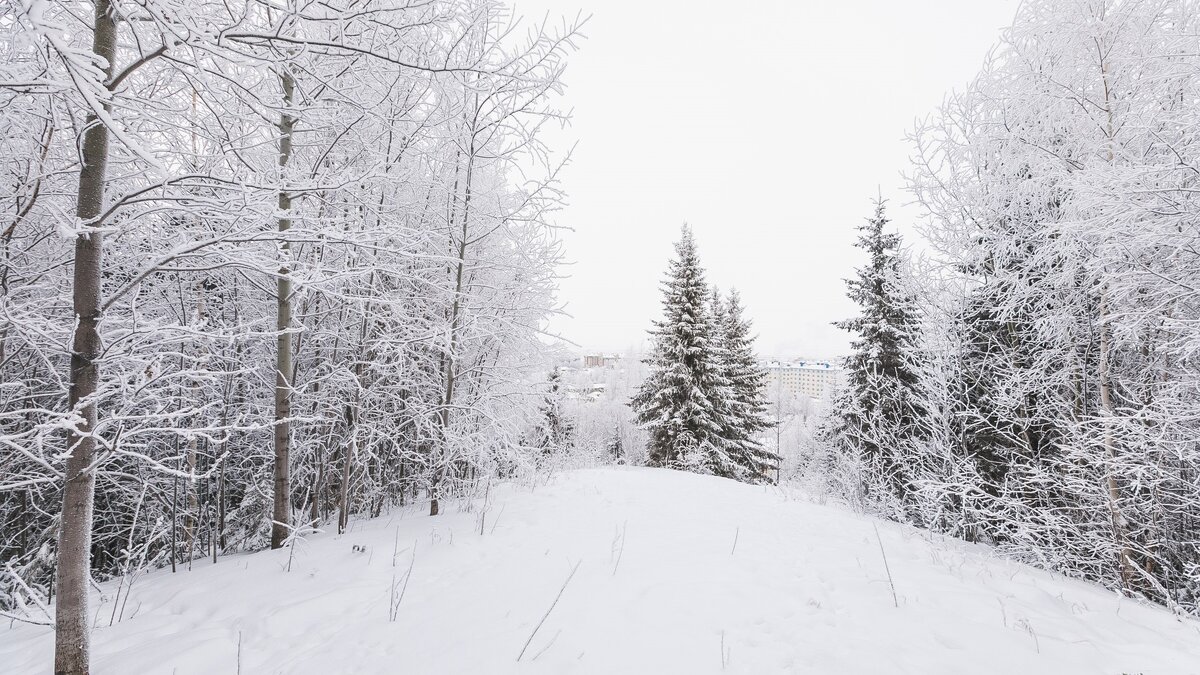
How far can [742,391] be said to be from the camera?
20.6 metres

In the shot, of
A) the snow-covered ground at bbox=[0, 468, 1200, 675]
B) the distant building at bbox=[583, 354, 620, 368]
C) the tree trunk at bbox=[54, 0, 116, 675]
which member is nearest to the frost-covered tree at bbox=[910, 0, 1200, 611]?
the snow-covered ground at bbox=[0, 468, 1200, 675]

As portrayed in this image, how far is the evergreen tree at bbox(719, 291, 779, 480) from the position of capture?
18641 millimetres

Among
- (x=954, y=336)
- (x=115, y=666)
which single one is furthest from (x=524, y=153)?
(x=954, y=336)

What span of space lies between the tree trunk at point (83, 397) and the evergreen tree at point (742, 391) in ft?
57.6

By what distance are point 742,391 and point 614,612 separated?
18543mm

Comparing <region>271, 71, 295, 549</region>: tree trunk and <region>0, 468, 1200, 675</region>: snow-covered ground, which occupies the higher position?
<region>271, 71, 295, 549</region>: tree trunk

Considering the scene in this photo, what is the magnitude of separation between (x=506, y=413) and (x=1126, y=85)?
8.75m

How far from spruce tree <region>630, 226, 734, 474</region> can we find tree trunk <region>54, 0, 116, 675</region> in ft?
52.3

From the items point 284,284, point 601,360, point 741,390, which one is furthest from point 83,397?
point 601,360

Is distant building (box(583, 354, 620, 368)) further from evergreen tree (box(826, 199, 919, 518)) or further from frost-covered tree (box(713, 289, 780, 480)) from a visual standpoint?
evergreen tree (box(826, 199, 919, 518))

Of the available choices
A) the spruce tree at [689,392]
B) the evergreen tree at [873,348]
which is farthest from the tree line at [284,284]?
the spruce tree at [689,392]

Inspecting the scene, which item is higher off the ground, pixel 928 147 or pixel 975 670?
pixel 928 147

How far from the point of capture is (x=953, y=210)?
24.6 ft

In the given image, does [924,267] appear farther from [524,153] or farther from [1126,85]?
[524,153]
